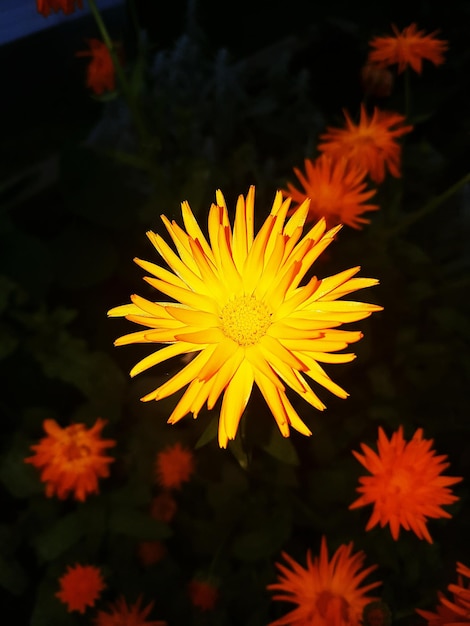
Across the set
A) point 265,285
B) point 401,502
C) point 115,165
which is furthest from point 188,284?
point 115,165

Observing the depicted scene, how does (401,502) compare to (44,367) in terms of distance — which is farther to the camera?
(44,367)

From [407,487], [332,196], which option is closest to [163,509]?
[407,487]

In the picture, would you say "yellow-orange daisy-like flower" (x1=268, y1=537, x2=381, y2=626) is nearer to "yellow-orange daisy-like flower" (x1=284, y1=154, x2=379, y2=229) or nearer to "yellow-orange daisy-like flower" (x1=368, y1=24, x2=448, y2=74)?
"yellow-orange daisy-like flower" (x1=284, y1=154, x2=379, y2=229)

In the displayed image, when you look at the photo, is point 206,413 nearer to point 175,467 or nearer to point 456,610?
point 175,467

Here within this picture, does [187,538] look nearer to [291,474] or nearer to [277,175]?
[291,474]

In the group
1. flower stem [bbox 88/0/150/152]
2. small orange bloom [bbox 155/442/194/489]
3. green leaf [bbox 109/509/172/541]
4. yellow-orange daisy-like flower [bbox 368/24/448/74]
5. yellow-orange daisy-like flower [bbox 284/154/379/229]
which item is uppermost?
yellow-orange daisy-like flower [bbox 368/24/448/74]

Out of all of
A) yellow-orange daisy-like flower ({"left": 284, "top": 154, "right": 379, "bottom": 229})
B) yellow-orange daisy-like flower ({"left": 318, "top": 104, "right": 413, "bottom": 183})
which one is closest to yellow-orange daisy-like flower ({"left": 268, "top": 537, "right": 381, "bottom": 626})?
yellow-orange daisy-like flower ({"left": 284, "top": 154, "right": 379, "bottom": 229})
